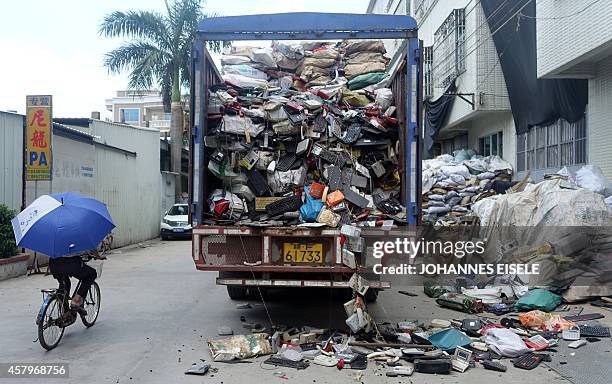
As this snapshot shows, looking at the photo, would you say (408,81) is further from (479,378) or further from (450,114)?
(450,114)

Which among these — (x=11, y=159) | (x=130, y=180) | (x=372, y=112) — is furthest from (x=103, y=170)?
(x=372, y=112)

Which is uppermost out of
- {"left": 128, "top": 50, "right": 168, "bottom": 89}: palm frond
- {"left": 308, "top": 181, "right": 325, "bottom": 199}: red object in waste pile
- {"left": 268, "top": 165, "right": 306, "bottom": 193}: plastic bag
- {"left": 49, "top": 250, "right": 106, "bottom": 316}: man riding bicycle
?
{"left": 128, "top": 50, "right": 168, "bottom": 89}: palm frond

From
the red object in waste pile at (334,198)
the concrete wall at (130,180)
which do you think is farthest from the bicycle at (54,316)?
the concrete wall at (130,180)

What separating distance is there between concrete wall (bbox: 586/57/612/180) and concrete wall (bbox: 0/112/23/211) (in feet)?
40.1

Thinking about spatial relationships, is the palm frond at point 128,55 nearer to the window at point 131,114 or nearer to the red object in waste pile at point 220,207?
the red object in waste pile at point 220,207

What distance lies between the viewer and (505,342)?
20.2 feet

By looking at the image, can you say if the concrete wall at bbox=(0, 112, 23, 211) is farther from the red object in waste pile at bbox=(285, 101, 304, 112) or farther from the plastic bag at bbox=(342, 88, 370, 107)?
the plastic bag at bbox=(342, 88, 370, 107)

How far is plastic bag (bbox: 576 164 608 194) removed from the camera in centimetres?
985

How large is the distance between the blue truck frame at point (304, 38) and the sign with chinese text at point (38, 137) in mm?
6574

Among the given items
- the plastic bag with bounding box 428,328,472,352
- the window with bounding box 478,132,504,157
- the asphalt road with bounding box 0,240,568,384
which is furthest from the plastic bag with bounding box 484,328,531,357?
the window with bounding box 478,132,504,157

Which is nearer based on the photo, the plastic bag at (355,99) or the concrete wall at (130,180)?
the plastic bag at (355,99)

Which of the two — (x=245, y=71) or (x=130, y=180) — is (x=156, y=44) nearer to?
(x=130, y=180)

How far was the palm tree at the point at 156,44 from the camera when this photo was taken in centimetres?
2422

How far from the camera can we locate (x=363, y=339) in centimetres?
651
